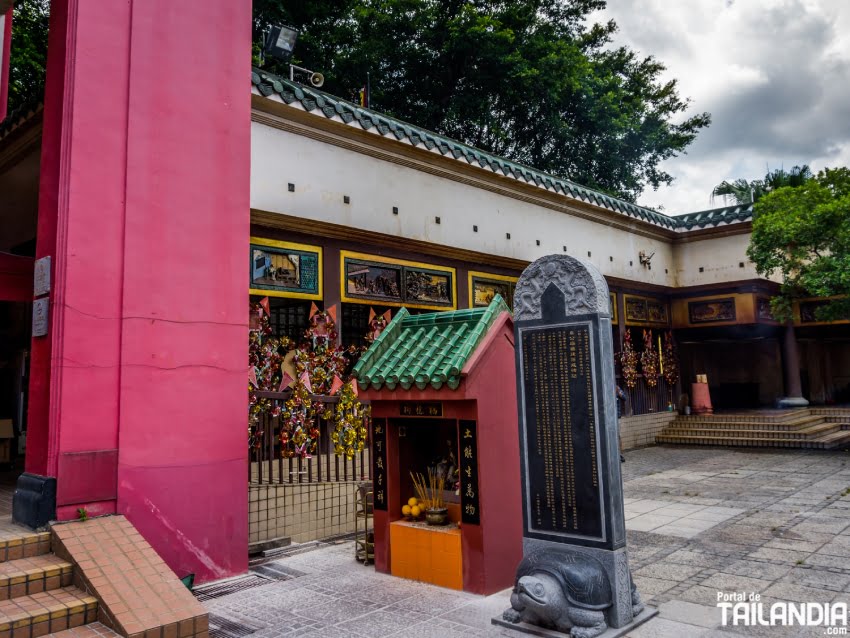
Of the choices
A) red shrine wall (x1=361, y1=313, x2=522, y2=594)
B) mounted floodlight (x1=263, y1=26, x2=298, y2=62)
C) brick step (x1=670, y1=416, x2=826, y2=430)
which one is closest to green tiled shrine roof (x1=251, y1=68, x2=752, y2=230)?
mounted floodlight (x1=263, y1=26, x2=298, y2=62)

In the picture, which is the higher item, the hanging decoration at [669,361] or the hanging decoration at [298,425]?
the hanging decoration at [669,361]

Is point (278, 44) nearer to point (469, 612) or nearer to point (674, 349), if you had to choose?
point (469, 612)

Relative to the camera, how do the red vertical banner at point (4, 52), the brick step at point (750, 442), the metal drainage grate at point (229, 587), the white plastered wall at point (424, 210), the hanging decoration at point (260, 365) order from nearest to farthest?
the metal drainage grate at point (229, 587) → the hanging decoration at point (260, 365) → the white plastered wall at point (424, 210) → the red vertical banner at point (4, 52) → the brick step at point (750, 442)

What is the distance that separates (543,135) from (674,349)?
34.9 ft

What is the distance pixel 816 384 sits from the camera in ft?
66.7

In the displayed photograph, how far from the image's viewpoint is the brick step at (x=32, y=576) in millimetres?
4422

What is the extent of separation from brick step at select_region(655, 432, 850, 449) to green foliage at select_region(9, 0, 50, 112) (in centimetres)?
1739

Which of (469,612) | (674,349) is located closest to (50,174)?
(469,612)

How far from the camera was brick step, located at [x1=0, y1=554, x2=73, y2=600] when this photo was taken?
442 cm

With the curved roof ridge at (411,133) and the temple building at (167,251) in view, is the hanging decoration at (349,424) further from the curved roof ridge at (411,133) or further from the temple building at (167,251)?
the curved roof ridge at (411,133)

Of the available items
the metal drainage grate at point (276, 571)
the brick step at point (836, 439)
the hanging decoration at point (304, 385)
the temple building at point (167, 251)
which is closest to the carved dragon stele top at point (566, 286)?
the temple building at point (167, 251)

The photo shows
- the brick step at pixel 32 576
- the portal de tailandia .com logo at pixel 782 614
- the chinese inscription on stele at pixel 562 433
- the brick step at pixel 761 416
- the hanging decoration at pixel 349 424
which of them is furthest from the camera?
the brick step at pixel 761 416

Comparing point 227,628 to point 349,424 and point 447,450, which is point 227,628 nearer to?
point 447,450

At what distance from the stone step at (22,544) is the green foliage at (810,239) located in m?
12.9
